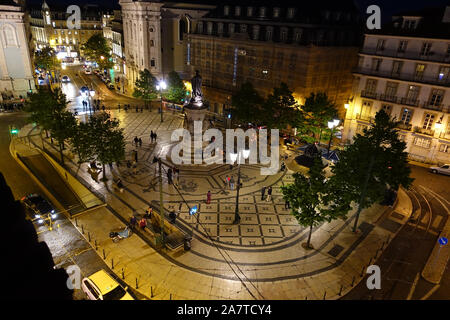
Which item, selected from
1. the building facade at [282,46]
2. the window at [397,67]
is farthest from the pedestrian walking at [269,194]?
the window at [397,67]

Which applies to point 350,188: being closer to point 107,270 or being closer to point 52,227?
point 107,270

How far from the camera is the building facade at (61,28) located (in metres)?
115

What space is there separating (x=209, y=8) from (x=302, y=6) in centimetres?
3264

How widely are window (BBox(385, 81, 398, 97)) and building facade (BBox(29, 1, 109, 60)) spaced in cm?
10400

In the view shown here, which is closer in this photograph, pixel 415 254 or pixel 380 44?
pixel 415 254

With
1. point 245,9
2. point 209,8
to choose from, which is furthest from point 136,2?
point 245,9

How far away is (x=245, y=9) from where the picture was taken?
5234 centimetres

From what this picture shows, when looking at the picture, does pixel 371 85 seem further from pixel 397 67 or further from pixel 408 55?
pixel 408 55

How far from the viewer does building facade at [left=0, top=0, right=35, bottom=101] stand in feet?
198

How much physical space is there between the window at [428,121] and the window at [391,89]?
4821 millimetres

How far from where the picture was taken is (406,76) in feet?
128

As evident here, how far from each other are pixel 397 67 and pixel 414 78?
2.53 meters

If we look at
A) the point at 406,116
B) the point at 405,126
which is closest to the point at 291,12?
the point at 406,116
